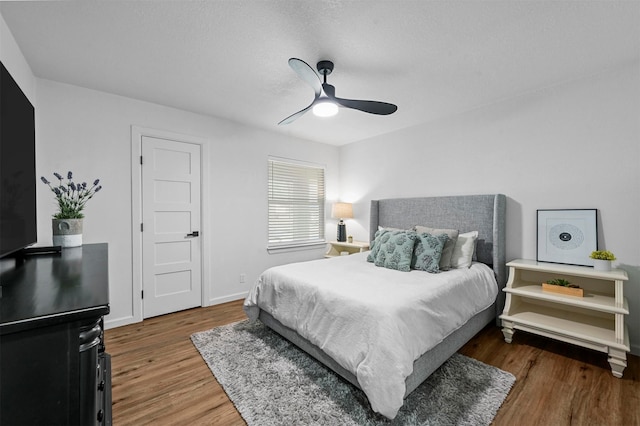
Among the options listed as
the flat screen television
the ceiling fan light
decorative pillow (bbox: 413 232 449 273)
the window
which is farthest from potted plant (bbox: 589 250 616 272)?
the flat screen television

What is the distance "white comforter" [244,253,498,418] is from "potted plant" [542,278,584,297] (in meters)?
0.44

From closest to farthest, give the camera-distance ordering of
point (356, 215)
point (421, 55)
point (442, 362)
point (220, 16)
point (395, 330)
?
point (395, 330)
point (220, 16)
point (442, 362)
point (421, 55)
point (356, 215)

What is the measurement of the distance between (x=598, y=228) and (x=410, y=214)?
179cm

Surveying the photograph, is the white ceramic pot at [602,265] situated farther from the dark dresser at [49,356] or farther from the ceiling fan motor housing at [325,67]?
the dark dresser at [49,356]

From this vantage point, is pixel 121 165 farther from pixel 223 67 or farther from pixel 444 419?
pixel 444 419

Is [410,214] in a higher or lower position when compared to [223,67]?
lower

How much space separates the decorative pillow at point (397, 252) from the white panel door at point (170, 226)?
2.28 m

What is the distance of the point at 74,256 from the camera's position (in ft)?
5.51

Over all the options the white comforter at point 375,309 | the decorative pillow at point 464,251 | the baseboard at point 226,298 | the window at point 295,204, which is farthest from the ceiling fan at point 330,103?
the baseboard at point 226,298

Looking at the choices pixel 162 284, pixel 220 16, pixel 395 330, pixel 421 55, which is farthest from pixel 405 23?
pixel 162 284

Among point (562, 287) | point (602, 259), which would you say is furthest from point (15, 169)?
point (602, 259)

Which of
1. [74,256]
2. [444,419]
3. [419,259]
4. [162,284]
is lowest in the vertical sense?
[444,419]

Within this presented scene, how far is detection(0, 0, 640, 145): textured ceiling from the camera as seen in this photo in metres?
1.68

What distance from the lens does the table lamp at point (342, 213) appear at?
4.59 metres
